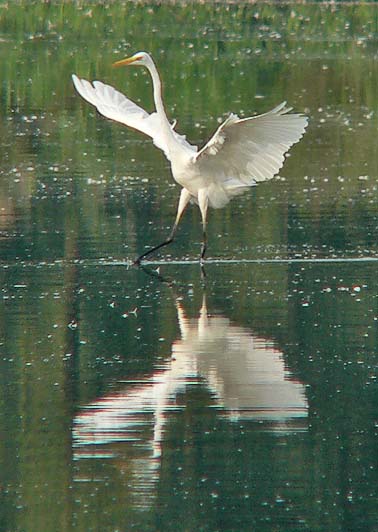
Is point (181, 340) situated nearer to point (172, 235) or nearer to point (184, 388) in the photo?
point (184, 388)

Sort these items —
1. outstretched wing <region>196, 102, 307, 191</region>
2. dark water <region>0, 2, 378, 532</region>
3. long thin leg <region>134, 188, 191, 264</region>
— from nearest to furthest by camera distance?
dark water <region>0, 2, 378, 532</region>
outstretched wing <region>196, 102, 307, 191</region>
long thin leg <region>134, 188, 191, 264</region>

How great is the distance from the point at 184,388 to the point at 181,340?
1.21m

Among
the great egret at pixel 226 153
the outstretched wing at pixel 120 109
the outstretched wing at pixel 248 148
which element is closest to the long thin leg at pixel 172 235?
the great egret at pixel 226 153

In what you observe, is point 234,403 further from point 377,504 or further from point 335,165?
point 335,165

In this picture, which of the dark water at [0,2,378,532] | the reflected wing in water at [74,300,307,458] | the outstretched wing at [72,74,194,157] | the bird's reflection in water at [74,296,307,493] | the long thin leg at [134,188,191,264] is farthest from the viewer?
the outstretched wing at [72,74,194,157]

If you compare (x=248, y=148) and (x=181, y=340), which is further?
(x=248, y=148)

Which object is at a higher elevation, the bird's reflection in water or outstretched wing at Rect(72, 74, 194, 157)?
outstretched wing at Rect(72, 74, 194, 157)

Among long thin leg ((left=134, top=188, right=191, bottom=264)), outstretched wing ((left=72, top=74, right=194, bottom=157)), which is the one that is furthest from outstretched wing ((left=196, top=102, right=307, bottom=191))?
outstretched wing ((left=72, top=74, right=194, bottom=157))

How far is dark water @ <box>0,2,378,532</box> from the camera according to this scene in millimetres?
7250

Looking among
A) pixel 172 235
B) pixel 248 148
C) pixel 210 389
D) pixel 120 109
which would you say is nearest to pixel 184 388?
pixel 210 389

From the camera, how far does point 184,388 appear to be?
351 inches

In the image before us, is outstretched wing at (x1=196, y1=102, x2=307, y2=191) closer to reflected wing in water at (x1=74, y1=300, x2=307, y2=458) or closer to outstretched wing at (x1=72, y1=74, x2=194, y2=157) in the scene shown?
outstretched wing at (x1=72, y1=74, x2=194, y2=157)

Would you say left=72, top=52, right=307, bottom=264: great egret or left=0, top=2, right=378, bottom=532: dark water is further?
left=72, top=52, right=307, bottom=264: great egret

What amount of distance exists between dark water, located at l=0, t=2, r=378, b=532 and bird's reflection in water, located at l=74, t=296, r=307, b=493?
2 cm
